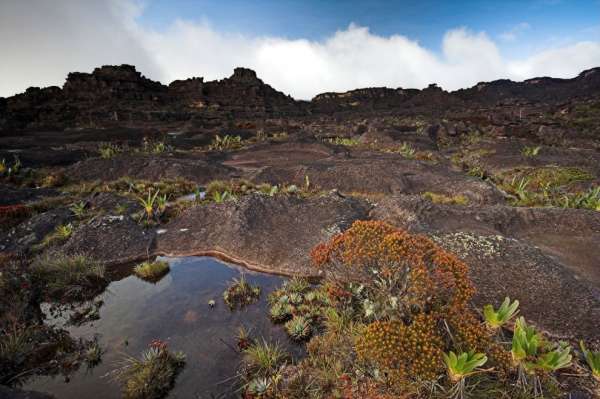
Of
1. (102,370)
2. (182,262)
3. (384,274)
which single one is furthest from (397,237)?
(182,262)

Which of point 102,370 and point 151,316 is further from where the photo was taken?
point 151,316

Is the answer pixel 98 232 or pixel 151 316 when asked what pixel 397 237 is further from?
pixel 98 232

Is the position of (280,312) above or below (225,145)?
below

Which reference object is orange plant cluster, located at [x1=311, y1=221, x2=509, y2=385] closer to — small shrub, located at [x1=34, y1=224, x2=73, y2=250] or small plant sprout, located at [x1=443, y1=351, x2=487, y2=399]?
small plant sprout, located at [x1=443, y1=351, x2=487, y2=399]

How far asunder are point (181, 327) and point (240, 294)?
5.84 feet

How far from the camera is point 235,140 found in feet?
142

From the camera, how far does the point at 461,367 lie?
4.37 meters

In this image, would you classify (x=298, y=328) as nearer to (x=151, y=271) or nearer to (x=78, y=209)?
(x=151, y=271)

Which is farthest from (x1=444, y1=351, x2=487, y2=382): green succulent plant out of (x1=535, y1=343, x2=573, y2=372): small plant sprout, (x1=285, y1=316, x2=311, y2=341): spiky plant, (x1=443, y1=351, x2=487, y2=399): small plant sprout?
(x1=285, y1=316, x2=311, y2=341): spiky plant

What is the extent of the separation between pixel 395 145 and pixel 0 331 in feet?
126

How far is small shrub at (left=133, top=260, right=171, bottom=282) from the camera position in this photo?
9.78m

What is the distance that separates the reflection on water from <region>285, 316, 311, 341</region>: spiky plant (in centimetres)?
24

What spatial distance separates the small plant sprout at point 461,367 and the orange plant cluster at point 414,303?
0.20 m

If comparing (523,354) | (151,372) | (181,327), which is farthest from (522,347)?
(181,327)
